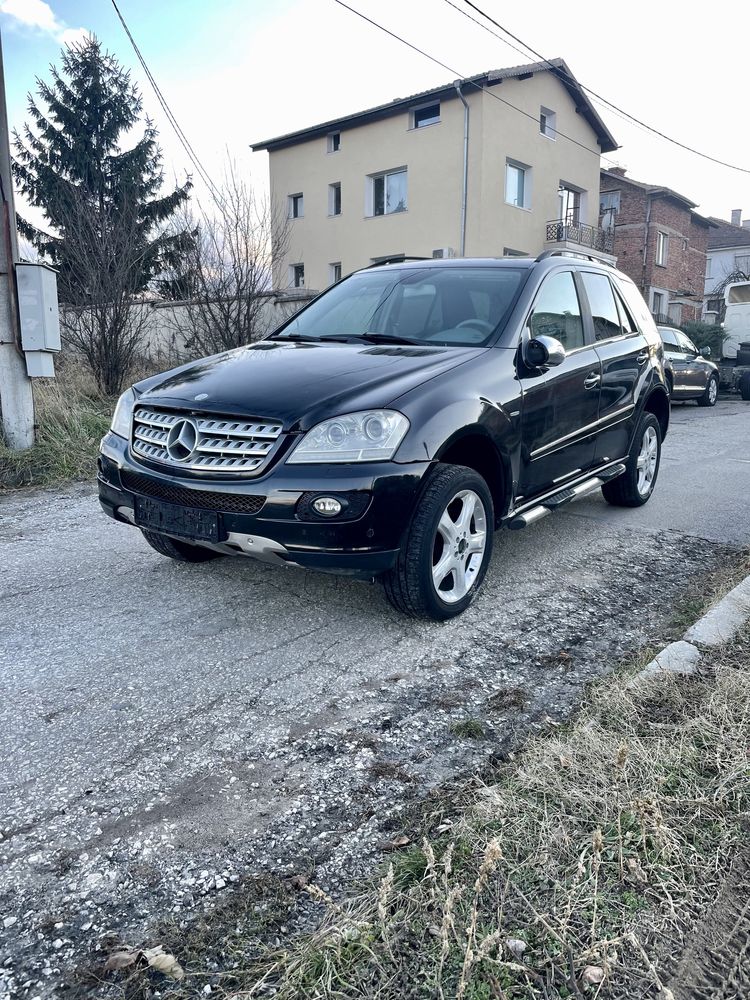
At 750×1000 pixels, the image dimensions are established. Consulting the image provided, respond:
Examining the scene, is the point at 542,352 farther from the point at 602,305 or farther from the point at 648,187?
the point at 648,187

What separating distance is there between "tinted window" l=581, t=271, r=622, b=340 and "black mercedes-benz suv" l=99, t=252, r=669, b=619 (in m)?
0.05

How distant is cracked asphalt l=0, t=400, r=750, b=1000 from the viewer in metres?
2.01

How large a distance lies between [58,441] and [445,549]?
537 centimetres

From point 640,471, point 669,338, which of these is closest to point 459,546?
point 640,471

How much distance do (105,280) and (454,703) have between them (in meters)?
9.26

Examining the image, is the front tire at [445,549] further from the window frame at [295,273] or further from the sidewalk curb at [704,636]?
the window frame at [295,273]

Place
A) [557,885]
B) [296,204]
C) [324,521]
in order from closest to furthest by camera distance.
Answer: [557,885] → [324,521] → [296,204]

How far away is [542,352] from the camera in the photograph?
12.9 ft

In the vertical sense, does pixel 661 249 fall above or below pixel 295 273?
above

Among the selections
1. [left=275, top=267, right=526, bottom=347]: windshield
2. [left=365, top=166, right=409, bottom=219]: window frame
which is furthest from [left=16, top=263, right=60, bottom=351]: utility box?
[left=365, top=166, right=409, bottom=219]: window frame

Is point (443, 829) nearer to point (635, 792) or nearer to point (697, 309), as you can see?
point (635, 792)

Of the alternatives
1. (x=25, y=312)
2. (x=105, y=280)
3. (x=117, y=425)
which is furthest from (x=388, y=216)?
(x=117, y=425)

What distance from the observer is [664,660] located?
3.13 m

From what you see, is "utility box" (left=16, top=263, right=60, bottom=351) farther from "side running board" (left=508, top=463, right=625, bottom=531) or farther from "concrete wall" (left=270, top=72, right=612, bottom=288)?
"concrete wall" (left=270, top=72, right=612, bottom=288)
